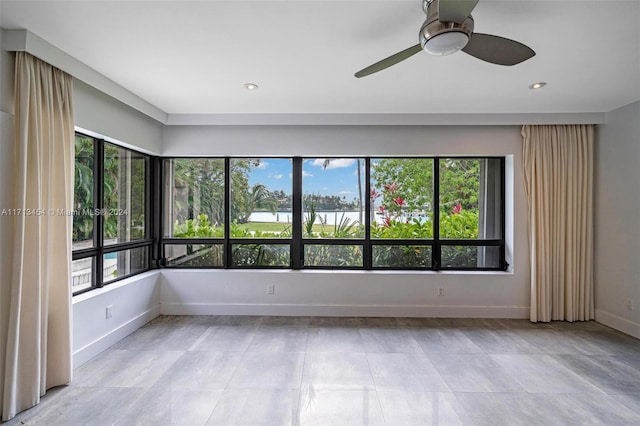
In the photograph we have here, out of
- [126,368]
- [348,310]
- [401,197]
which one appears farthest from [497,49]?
[126,368]

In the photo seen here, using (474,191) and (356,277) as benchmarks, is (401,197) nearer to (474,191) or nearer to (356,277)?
(474,191)

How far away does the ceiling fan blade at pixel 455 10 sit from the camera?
148 cm

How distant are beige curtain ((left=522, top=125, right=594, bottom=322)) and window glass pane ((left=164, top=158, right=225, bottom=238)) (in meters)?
4.14

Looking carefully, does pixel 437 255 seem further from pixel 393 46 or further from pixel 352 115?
pixel 393 46

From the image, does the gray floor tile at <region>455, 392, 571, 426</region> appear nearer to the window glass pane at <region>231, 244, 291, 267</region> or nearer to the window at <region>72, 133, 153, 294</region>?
the window glass pane at <region>231, 244, 291, 267</region>

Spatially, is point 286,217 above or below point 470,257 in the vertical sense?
above

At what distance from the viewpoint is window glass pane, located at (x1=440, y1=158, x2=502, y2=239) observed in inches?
169

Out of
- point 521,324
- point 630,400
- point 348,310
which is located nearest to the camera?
point 630,400

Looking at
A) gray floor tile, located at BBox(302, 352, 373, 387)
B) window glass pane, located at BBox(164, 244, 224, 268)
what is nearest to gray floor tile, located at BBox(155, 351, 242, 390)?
gray floor tile, located at BBox(302, 352, 373, 387)

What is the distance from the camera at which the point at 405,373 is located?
8.79 feet

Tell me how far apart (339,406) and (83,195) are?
2.97 m

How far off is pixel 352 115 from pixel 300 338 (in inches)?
107

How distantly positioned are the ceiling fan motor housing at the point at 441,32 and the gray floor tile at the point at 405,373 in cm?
243

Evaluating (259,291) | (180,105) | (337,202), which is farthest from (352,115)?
(259,291)
